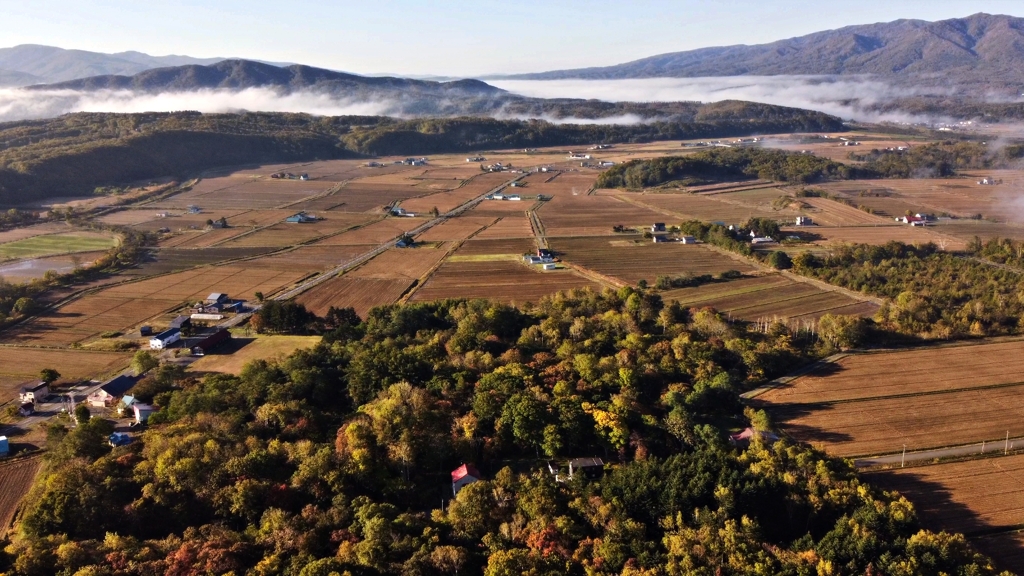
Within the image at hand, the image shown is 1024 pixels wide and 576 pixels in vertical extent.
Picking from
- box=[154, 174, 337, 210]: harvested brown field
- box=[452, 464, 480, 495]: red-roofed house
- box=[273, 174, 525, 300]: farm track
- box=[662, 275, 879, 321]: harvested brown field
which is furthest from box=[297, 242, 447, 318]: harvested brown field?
box=[154, 174, 337, 210]: harvested brown field

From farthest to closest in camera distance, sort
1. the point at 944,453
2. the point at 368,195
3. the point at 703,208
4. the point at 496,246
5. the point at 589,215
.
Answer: the point at 368,195 → the point at 703,208 → the point at 589,215 → the point at 496,246 → the point at 944,453

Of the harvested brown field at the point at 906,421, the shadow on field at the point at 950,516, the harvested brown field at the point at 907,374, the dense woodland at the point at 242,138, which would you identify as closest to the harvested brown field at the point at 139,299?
the harvested brown field at the point at 907,374

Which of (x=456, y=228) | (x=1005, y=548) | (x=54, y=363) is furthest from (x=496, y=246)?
(x=1005, y=548)

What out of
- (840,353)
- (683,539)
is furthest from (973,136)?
(683,539)

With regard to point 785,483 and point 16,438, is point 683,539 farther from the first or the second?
point 16,438

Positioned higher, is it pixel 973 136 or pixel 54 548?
pixel 973 136

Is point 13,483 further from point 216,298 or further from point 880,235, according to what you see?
point 880,235
